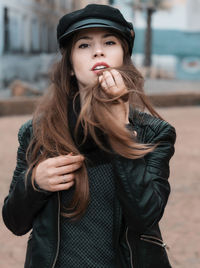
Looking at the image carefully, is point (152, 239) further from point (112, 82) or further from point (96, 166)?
point (112, 82)

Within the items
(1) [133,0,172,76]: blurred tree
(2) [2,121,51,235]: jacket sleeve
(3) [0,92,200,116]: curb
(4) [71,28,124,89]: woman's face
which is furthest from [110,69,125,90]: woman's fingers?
(1) [133,0,172,76]: blurred tree

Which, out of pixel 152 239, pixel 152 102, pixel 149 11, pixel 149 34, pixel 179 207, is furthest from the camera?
pixel 149 11

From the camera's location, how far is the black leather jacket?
4.68 ft

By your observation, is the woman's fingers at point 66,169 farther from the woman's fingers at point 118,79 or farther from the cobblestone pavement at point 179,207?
the cobblestone pavement at point 179,207

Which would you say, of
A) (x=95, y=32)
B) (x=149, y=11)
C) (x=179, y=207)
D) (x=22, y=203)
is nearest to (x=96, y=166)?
(x=22, y=203)

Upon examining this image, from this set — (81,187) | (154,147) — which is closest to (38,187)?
(81,187)

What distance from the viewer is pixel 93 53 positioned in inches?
62.5

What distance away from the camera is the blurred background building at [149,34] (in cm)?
2042

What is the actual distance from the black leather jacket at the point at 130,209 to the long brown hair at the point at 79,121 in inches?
1.8

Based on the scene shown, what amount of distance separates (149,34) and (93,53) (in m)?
23.0

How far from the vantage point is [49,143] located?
1.57m

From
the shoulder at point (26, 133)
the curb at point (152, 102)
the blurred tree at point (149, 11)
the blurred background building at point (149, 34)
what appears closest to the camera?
the shoulder at point (26, 133)

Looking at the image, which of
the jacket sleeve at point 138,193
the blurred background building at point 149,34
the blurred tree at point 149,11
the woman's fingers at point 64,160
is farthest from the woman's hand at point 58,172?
the blurred tree at point 149,11

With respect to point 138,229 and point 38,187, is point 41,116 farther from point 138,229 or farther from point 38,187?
point 138,229
